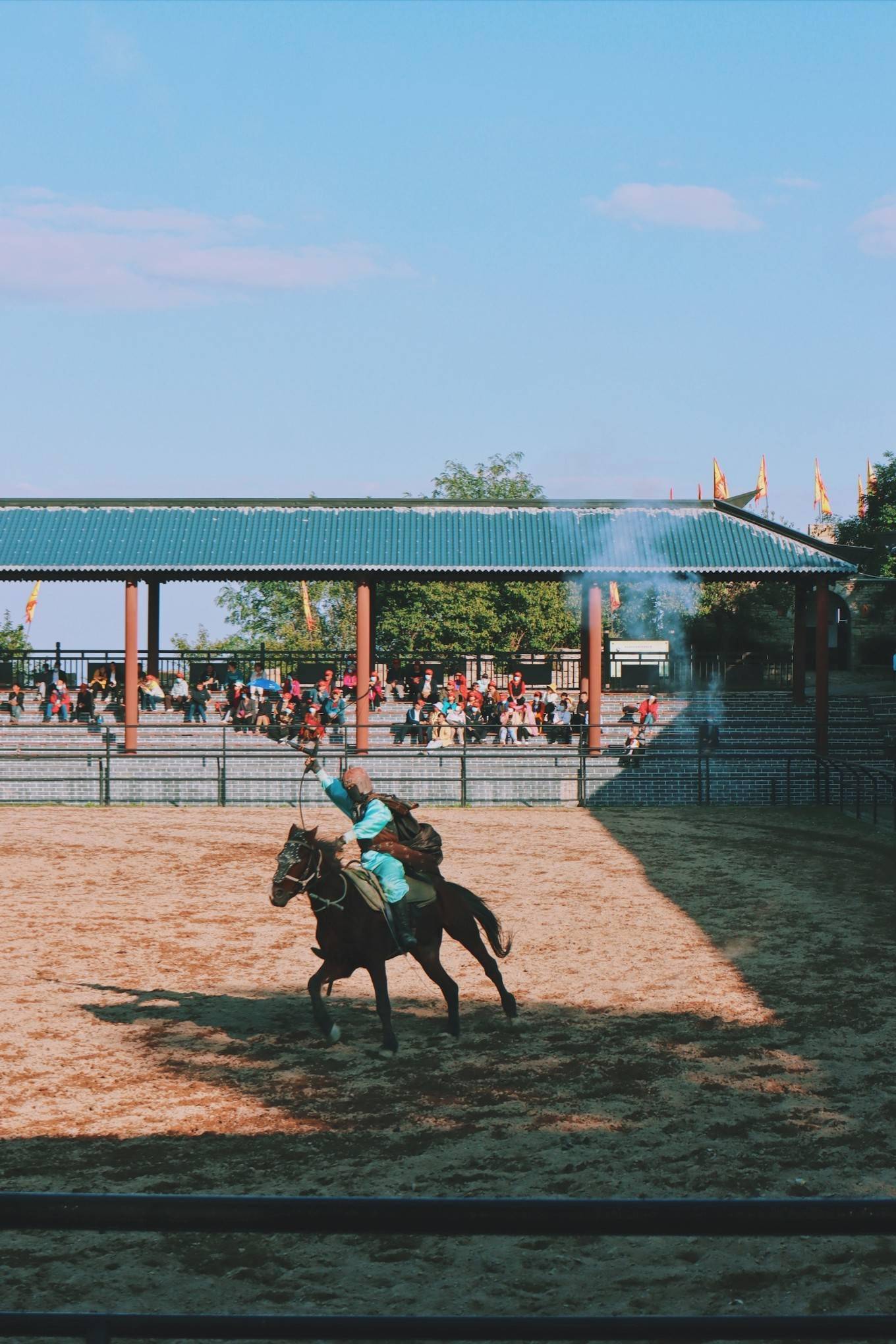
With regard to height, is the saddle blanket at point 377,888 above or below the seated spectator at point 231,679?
below

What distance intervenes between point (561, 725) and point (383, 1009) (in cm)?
1722

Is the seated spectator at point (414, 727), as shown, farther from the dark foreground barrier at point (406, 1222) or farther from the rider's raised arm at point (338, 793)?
the dark foreground barrier at point (406, 1222)

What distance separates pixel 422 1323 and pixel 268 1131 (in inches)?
214

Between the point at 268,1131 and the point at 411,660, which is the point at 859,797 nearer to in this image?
the point at 411,660

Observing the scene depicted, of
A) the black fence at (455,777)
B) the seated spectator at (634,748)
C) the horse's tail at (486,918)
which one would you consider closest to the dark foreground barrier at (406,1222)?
the horse's tail at (486,918)

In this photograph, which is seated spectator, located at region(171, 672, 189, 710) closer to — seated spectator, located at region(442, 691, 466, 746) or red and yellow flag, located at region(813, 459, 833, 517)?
seated spectator, located at region(442, 691, 466, 746)

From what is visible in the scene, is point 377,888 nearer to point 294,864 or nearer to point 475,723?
point 294,864

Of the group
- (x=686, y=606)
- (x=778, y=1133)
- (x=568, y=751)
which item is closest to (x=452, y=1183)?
(x=778, y=1133)

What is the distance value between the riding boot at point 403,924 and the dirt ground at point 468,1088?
30.1 inches

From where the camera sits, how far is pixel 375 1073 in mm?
8391

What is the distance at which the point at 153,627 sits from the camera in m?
30.6

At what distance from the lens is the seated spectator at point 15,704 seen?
2970 cm

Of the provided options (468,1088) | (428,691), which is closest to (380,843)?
(468,1088)

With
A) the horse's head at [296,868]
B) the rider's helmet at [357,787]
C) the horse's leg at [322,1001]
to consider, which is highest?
the rider's helmet at [357,787]
